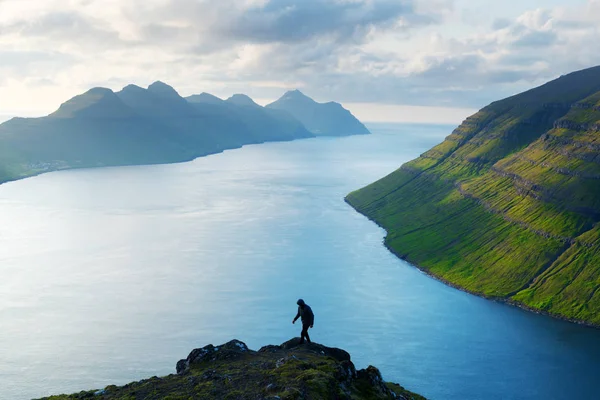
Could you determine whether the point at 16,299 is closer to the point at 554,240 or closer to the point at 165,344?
the point at 165,344

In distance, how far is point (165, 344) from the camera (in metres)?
121

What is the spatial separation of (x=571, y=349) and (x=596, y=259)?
4724cm

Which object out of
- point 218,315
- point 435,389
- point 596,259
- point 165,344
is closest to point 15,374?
point 165,344

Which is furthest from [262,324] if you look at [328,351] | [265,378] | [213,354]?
[265,378]

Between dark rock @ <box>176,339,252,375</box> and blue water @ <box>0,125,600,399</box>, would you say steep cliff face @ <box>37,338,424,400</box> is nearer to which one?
dark rock @ <box>176,339,252,375</box>

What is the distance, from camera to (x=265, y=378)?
46.9 m

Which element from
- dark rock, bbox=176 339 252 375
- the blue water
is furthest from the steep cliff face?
the blue water

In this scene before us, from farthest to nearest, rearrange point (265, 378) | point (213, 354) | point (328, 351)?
point (213, 354) → point (328, 351) → point (265, 378)

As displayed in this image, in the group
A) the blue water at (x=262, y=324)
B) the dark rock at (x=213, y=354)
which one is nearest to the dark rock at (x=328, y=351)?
the dark rock at (x=213, y=354)

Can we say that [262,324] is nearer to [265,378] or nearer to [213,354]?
A: [213,354]

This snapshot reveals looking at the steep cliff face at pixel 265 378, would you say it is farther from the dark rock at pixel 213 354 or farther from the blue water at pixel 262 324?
the blue water at pixel 262 324

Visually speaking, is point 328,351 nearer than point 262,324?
Yes

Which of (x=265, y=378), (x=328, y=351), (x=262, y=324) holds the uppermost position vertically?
(x=265, y=378)

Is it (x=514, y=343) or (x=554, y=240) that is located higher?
(x=554, y=240)
